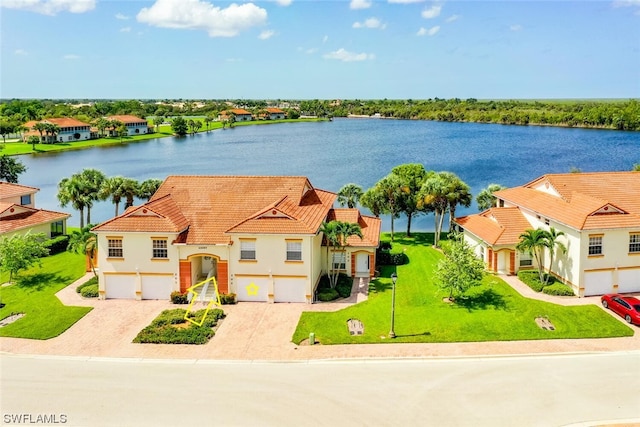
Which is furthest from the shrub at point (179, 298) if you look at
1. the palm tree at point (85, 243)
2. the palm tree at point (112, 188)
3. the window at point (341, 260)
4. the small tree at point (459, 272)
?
the palm tree at point (112, 188)

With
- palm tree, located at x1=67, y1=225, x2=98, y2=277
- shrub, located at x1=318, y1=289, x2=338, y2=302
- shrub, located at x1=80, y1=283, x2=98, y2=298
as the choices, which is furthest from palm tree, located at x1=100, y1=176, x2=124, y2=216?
shrub, located at x1=318, y1=289, x2=338, y2=302

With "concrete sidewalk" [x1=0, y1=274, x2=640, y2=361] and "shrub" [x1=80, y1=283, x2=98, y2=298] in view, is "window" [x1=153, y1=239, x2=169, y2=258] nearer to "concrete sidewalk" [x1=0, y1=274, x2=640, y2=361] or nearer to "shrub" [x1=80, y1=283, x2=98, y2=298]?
"concrete sidewalk" [x1=0, y1=274, x2=640, y2=361]

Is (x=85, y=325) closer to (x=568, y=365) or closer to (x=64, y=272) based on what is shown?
(x=64, y=272)

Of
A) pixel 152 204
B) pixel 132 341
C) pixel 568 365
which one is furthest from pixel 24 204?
pixel 568 365

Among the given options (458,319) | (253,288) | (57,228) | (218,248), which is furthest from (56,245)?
(458,319)

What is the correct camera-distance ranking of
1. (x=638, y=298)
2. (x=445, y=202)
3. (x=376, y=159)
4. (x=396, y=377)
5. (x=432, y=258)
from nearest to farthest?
(x=396, y=377) < (x=638, y=298) < (x=432, y=258) < (x=445, y=202) < (x=376, y=159)
